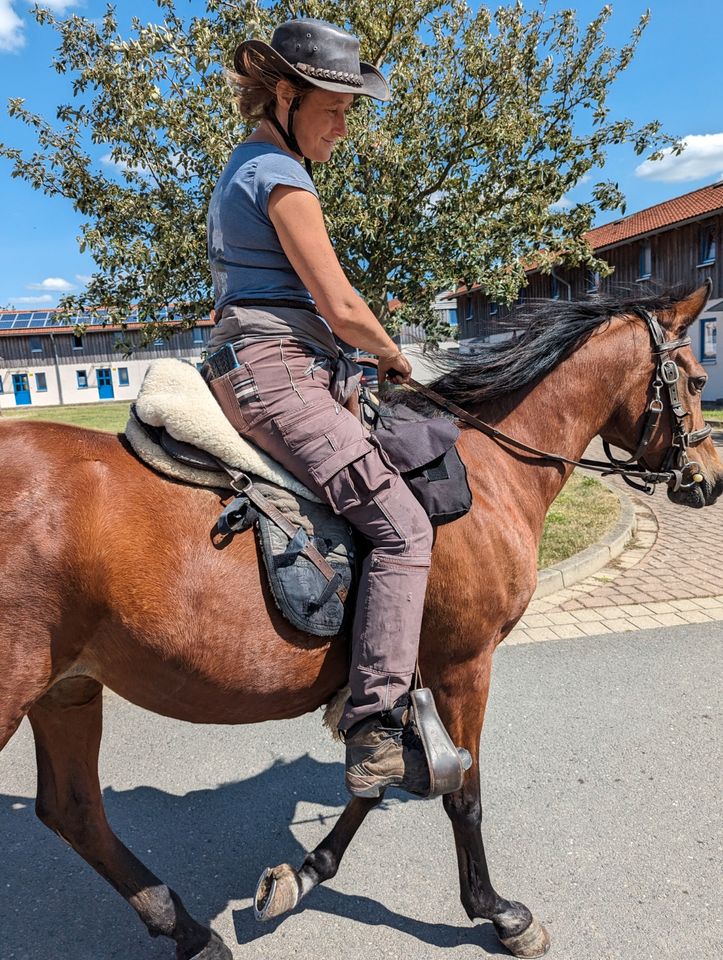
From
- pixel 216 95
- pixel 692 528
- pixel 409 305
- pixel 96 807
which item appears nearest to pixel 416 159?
pixel 409 305

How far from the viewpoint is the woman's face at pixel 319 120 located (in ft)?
6.57

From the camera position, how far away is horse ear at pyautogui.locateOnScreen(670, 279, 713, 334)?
2.87 m

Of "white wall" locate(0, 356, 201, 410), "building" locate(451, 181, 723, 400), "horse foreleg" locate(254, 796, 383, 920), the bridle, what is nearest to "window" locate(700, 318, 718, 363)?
"building" locate(451, 181, 723, 400)

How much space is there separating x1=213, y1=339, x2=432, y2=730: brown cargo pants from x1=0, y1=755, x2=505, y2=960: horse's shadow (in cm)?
111

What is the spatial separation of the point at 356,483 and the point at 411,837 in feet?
6.11

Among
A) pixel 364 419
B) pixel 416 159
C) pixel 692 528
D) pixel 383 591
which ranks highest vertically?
pixel 416 159

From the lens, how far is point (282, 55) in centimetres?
193

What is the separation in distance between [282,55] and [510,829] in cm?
312

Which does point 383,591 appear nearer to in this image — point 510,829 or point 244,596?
point 244,596

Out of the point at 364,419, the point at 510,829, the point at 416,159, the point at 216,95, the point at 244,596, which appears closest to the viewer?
the point at 244,596

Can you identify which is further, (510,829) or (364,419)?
(510,829)

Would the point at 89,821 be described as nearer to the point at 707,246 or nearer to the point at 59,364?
the point at 707,246

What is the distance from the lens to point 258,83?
2037 mm

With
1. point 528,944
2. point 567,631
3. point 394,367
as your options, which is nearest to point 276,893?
point 528,944
